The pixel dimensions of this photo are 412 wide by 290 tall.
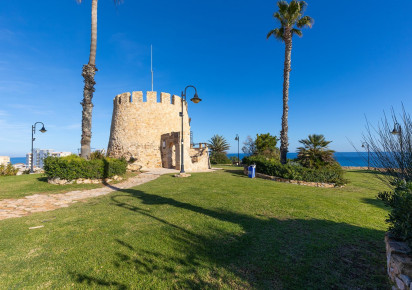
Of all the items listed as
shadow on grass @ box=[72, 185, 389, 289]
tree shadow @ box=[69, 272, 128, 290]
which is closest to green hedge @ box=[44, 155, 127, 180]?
shadow on grass @ box=[72, 185, 389, 289]

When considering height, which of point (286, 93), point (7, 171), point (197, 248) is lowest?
point (197, 248)

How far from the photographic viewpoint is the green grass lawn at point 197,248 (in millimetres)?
2713

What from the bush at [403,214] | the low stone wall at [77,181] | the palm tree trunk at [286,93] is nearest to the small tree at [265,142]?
the palm tree trunk at [286,93]

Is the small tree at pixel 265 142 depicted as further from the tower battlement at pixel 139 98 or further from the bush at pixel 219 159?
the tower battlement at pixel 139 98

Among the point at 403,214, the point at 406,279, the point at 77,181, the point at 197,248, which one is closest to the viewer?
the point at 406,279

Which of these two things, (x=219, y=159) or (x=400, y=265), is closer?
(x=400, y=265)

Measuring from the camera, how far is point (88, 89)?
11.8 metres

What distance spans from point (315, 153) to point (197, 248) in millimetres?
12613

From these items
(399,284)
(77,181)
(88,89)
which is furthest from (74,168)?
(399,284)

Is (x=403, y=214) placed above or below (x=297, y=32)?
below

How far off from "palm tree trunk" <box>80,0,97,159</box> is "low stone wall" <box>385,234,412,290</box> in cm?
1399

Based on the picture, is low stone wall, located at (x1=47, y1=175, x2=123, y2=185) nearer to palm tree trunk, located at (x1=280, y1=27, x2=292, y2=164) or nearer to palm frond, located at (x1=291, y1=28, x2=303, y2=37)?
palm tree trunk, located at (x1=280, y1=27, x2=292, y2=164)

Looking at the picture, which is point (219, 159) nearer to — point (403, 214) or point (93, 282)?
point (403, 214)

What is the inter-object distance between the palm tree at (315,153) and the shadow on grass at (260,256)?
932cm
